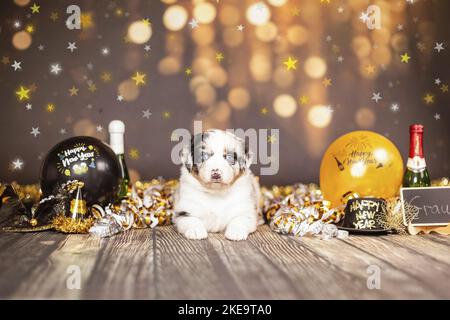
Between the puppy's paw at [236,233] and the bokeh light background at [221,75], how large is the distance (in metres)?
1.39

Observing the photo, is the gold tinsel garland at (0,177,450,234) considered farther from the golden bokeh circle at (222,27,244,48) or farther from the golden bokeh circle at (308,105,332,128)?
the golden bokeh circle at (222,27,244,48)

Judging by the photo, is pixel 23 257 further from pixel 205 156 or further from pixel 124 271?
pixel 205 156

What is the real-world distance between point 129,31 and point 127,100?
0.52 metres

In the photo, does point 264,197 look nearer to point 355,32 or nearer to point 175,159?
point 175,159

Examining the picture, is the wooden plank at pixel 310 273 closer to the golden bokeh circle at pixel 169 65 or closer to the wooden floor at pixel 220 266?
the wooden floor at pixel 220 266

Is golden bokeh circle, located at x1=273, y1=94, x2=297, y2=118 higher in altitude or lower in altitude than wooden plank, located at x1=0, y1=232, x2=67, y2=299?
higher

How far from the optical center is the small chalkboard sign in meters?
2.57

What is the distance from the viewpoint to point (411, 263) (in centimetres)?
194

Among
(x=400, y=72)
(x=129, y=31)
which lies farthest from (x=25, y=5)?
(x=400, y=72)

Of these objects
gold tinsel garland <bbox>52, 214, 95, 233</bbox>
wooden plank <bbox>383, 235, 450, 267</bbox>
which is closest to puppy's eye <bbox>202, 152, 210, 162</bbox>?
gold tinsel garland <bbox>52, 214, 95, 233</bbox>

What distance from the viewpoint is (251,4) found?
378cm

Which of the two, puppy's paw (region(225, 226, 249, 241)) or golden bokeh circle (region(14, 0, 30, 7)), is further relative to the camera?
golden bokeh circle (region(14, 0, 30, 7))

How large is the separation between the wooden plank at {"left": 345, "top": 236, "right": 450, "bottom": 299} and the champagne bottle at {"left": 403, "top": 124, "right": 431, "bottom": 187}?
59cm

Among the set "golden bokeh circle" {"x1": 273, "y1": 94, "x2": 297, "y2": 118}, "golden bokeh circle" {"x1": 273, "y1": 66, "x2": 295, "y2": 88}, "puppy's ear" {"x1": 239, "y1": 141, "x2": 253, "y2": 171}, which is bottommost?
"puppy's ear" {"x1": 239, "y1": 141, "x2": 253, "y2": 171}
